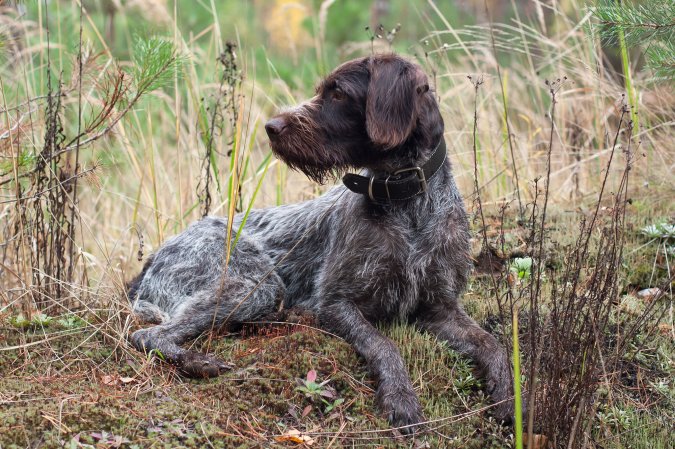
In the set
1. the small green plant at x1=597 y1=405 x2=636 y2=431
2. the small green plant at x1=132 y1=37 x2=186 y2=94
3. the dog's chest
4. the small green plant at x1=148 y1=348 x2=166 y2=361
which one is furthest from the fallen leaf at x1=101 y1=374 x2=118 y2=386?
the small green plant at x1=597 y1=405 x2=636 y2=431

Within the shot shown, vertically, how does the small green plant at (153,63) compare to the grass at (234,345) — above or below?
above

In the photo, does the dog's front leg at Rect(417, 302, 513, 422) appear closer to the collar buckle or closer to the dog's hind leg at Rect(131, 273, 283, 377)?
the collar buckle

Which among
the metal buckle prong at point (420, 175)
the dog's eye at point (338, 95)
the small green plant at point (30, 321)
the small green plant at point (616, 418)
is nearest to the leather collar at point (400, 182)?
the metal buckle prong at point (420, 175)

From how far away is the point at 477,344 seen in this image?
441 cm

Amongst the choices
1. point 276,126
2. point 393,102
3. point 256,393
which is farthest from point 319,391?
point 393,102

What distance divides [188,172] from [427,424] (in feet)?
13.4

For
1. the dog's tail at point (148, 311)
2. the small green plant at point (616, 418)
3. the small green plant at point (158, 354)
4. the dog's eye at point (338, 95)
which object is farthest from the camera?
the dog's tail at point (148, 311)

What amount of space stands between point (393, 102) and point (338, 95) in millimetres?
392

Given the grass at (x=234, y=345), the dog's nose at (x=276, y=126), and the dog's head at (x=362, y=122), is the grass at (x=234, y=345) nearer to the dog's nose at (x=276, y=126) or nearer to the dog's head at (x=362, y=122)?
the dog's nose at (x=276, y=126)

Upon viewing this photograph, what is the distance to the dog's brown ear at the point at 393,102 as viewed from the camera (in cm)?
432

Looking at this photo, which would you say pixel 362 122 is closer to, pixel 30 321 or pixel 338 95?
pixel 338 95

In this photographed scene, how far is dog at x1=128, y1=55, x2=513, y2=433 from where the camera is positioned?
4359 mm

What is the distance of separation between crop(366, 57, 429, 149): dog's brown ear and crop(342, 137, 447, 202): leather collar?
22 cm

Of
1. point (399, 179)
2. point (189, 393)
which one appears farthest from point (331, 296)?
point (189, 393)
